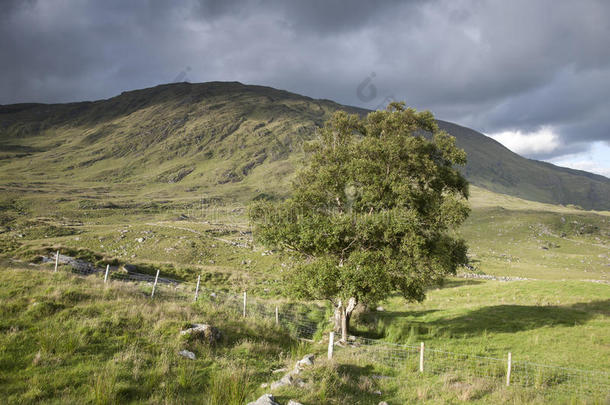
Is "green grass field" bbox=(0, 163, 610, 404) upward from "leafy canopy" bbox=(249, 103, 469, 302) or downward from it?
downward

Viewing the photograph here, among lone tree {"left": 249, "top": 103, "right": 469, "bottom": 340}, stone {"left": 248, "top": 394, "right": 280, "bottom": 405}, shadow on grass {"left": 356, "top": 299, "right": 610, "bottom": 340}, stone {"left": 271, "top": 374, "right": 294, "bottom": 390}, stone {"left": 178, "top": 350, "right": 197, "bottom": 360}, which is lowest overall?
shadow on grass {"left": 356, "top": 299, "right": 610, "bottom": 340}

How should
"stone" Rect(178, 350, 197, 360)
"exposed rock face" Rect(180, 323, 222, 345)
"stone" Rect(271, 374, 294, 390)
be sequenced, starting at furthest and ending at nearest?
1. "exposed rock face" Rect(180, 323, 222, 345)
2. "stone" Rect(178, 350, 197, 360)
3. "stone" Rect(271, 374, 294, 390)

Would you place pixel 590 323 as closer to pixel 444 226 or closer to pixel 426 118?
pixel 444 226

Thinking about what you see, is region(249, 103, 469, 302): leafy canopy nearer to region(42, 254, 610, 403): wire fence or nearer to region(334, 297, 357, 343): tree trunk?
region(334, 297, 357, 343): tree trunk

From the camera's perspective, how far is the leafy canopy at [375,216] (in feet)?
51.4

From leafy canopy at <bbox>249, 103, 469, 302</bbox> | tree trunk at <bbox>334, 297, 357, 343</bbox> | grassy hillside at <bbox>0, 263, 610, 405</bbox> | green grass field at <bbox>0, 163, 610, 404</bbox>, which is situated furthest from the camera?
tree trunk at <bbox>334, 297, 357, 343</bbox>

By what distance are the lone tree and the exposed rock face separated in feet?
16.2

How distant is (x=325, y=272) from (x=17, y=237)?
254 feet

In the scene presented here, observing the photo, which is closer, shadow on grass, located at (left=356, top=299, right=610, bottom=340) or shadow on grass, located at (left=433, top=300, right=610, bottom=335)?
shadow on grass, located at (left=356, top=299, right=610, bottom=340)

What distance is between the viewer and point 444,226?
16953mm

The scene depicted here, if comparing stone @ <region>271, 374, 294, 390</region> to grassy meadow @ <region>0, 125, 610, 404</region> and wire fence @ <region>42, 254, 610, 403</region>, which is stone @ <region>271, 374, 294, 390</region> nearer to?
grassy meadow @ <region>0, 125, 610, 404</region>

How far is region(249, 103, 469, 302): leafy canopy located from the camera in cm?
1566

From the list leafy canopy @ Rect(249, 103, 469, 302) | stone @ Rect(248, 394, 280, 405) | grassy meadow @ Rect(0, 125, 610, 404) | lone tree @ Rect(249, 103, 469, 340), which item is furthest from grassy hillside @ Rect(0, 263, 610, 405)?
leafy canopy @ Rect(249, 103, 469, 302)

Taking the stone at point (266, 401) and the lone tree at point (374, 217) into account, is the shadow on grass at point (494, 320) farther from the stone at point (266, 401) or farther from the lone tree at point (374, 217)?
the stone at point (266, 401)
